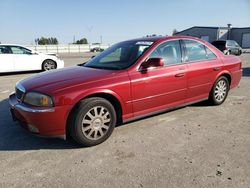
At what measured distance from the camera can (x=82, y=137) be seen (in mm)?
3545

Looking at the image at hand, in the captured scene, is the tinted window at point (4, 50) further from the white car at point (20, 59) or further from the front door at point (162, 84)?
the front door at point (162, 84)

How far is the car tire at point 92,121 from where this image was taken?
11.4 ft

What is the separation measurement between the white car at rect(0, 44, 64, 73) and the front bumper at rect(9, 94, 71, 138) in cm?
830

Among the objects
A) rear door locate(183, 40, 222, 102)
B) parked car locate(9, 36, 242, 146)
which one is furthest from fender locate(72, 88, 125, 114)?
rear door locate(183, 40, 222, 102)

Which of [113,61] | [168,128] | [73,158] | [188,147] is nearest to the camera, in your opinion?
[73,158]

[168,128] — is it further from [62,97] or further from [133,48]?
[62,97]

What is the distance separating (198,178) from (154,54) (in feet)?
7.41

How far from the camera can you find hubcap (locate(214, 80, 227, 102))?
5.43 metres

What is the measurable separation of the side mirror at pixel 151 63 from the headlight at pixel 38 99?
1552 millimetres

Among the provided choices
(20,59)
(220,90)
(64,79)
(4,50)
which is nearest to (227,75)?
(220,90)

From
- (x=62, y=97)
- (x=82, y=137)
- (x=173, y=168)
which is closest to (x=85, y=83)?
(x=62, y=97)

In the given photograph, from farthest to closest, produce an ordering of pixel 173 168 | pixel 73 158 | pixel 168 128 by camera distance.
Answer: pixel 168 128
pixel 73 158
pixel 173 168

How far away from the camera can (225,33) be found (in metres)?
48.5

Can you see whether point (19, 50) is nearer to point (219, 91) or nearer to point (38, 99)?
point (38, 99)
